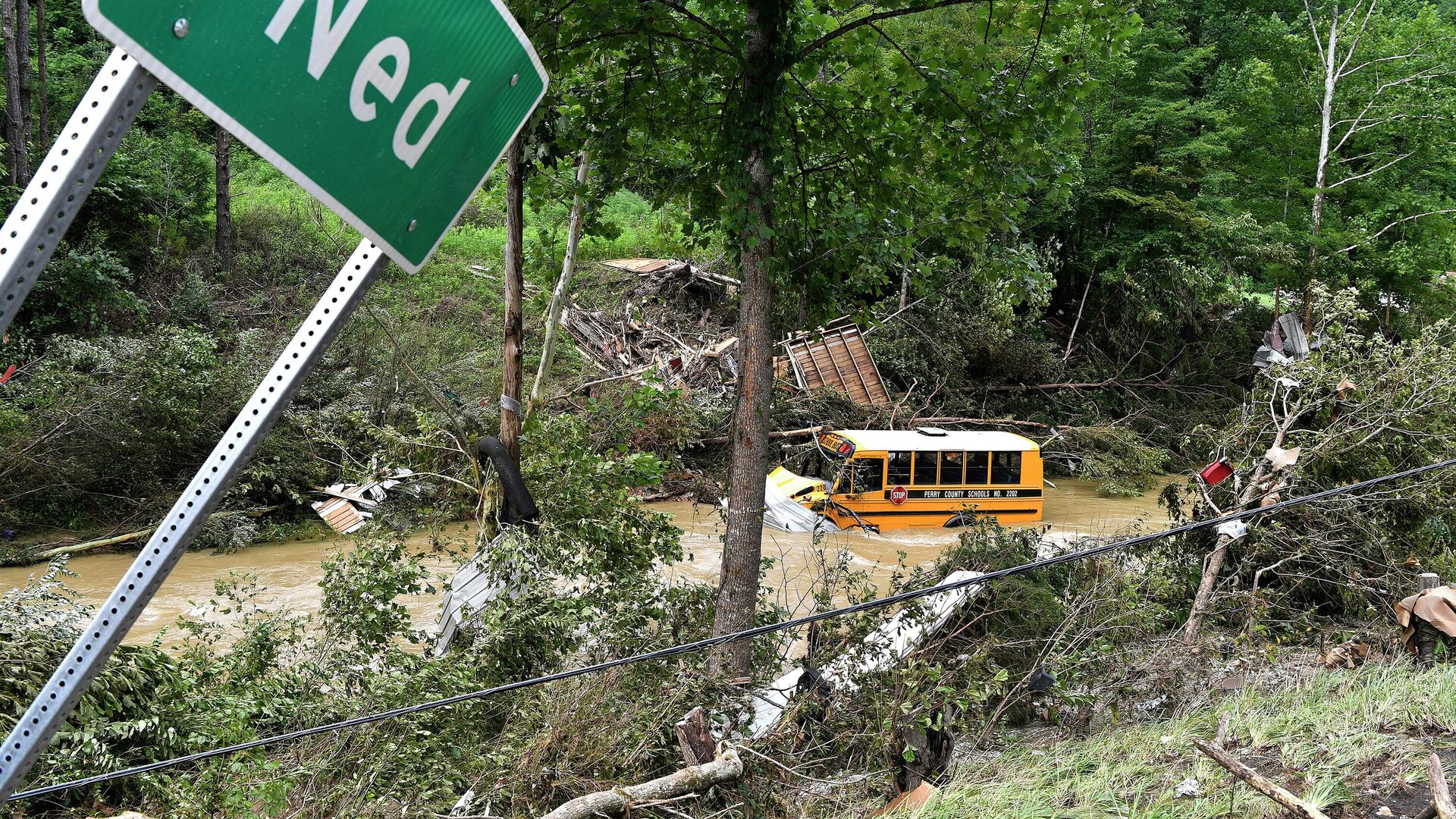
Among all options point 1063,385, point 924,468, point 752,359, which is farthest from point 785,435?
point 752,359

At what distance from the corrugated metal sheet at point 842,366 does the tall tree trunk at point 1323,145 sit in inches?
408

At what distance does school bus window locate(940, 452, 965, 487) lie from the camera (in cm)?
1762

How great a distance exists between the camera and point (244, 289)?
75.9 ft

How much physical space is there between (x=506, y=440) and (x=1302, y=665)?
6.77m

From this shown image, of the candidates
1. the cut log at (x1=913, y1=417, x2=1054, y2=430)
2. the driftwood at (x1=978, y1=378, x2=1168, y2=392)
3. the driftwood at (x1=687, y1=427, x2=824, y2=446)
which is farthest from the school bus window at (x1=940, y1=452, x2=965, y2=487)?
the driftwood at (x1=978, y1=378, x2=1168, y2=392)

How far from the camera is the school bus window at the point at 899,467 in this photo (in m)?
17.3

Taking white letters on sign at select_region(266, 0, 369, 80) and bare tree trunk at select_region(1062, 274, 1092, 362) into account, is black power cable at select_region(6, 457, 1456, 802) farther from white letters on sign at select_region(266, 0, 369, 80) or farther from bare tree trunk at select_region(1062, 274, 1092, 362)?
bare tree trunk at select_region(1062, 274, 1092, 362)

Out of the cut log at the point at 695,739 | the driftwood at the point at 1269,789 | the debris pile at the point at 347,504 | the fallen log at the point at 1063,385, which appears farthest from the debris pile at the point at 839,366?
the driftwood at the point at 1269,789

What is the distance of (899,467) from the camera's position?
17.3 m

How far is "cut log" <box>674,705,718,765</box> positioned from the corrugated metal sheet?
16965 millimetres

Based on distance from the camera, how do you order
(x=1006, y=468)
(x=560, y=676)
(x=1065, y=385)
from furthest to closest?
(x=1065, y=385) < (x=1006, y=468) < (x=560, y=676)

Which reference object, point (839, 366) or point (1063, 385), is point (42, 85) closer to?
point (839, 366)

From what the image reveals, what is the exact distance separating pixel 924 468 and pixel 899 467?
1.67ft

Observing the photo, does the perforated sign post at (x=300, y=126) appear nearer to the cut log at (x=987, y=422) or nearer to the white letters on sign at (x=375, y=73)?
the white letters on sign at (x=375, y=73)
